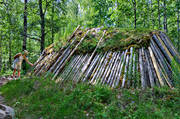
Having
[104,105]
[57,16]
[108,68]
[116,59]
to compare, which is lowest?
[104,105]

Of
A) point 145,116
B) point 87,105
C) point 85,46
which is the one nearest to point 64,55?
point 85,46

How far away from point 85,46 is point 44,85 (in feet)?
8.17

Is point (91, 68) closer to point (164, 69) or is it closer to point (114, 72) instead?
point (114, 72)

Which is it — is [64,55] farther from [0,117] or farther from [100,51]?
[0,117]

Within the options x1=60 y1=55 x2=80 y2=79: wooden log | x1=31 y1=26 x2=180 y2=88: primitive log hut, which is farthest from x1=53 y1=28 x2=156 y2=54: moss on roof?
x1=60 y1=55 x2=80 y2=79: wooden log

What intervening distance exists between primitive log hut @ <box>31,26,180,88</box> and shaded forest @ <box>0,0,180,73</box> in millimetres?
1857

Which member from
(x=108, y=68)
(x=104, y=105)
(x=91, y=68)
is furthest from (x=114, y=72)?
(x=104, y=105)

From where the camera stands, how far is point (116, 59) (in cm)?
443

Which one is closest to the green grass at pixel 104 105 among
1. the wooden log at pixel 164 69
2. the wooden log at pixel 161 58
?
the wooden log at pixel 164 69

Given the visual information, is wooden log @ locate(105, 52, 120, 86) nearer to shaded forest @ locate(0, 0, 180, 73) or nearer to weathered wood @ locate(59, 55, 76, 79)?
weathered wood @ locate(59, 55, 76, 79)

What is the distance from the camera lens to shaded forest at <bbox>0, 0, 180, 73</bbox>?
334 inches

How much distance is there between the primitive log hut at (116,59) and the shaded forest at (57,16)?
186 cm

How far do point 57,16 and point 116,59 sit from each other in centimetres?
1040

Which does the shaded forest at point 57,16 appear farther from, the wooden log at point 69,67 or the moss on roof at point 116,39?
the wooden log at point 69,67
